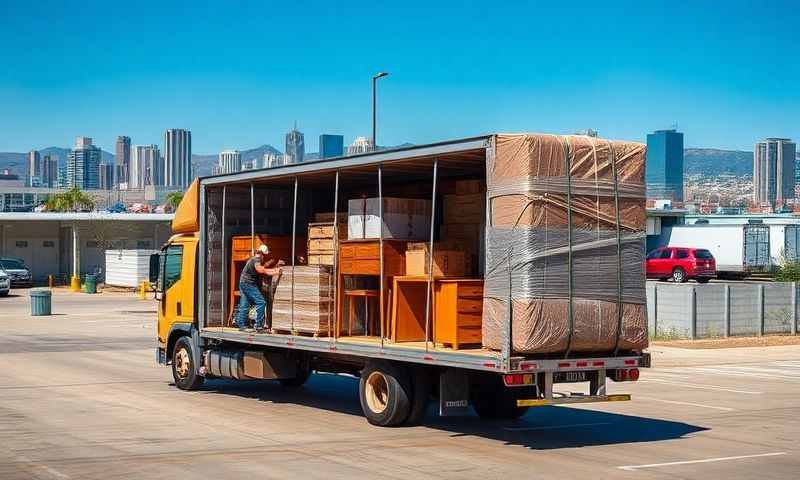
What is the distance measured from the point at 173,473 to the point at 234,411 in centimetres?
498

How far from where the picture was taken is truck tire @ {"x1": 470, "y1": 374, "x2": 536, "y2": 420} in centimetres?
1447

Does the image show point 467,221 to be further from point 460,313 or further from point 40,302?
point 40,302

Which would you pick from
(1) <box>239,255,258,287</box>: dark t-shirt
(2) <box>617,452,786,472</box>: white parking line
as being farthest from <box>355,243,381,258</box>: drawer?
(2) <box>617,452,786,472</box>: white parking line

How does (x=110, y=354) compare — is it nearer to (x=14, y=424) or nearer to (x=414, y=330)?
(x=14, y=424)

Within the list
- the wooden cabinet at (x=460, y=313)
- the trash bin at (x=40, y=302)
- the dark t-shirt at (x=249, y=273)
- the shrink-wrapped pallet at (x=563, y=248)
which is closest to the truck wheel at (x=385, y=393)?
the wooden cabinet at (x=460, y=313)

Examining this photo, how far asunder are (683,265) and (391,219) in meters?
38.0

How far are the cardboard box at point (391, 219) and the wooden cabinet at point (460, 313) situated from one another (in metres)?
1.57

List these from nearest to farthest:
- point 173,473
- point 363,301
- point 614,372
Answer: point 173,473, point 614,372, point 363,301

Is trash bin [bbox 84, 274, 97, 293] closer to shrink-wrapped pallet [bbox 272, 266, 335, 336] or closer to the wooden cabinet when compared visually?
shrink-wrapped pallet [bbox 272, 266, 335, 336]

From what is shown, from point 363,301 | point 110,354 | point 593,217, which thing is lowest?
point 110,354

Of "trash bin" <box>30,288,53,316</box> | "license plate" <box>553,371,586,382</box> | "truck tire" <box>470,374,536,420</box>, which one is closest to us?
"license plate" <box>553,371,586,382</box>

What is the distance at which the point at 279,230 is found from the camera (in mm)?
18594

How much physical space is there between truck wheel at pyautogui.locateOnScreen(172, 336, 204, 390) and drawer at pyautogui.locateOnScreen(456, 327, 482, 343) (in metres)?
6.58

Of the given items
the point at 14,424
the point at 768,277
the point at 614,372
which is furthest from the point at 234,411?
the point at 768,277
